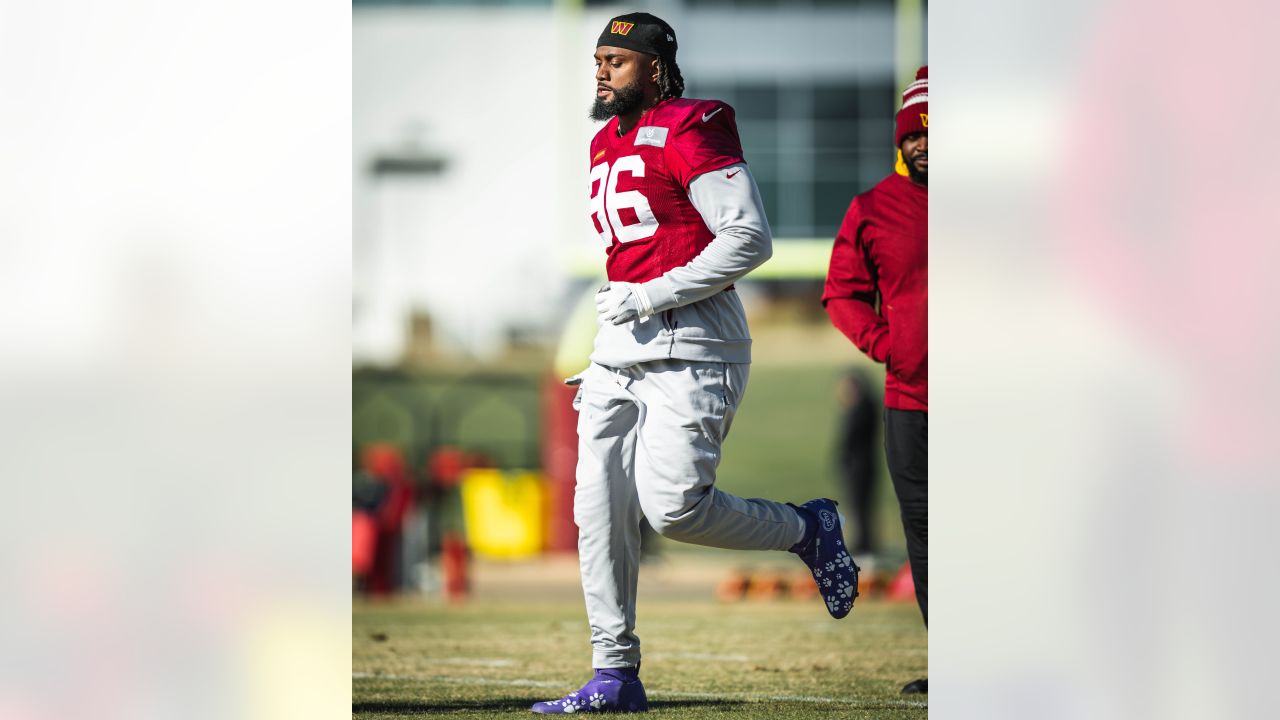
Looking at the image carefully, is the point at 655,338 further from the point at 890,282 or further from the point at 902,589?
the point at 902,589

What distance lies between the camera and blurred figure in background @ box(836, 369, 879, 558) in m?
16.4

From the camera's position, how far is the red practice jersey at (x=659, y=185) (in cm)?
448

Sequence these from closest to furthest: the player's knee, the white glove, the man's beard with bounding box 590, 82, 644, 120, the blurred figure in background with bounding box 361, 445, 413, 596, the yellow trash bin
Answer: the white glove → the player's knee → the man's beard with bounding box 590, 82, 644, 120 → the blurred figure in background with bounding box 361, 445, 413, 596 → the yellow trash bin

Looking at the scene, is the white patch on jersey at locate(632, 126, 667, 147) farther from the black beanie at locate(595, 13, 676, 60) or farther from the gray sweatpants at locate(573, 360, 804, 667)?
the gray sweatpants at locate(573, 360, 804, 667)

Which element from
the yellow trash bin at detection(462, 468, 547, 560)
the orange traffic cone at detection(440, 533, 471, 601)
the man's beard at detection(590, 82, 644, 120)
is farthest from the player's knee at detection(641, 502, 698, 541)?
the yellow trash bin at detection(462, 468, 547, 560)

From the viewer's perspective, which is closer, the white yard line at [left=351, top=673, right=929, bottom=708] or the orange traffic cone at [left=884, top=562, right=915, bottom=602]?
the white yard line at [left=351, top=673, right=929, bottom=708]

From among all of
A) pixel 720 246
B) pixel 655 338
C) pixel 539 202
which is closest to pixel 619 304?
pixel 655 338

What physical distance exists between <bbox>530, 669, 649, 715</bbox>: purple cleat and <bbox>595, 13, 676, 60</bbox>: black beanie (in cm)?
167

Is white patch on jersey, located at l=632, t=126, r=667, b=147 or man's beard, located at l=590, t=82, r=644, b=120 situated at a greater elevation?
man's beard, located at l=590, t=82, r=644, b=120

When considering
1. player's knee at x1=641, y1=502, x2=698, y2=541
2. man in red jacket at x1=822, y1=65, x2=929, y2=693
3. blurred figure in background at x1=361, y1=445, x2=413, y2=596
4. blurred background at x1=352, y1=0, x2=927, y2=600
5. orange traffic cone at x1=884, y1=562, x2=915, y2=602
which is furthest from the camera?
blurred background at x1=352, y1=0, x2=927, y2=600

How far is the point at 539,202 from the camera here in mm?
42938
